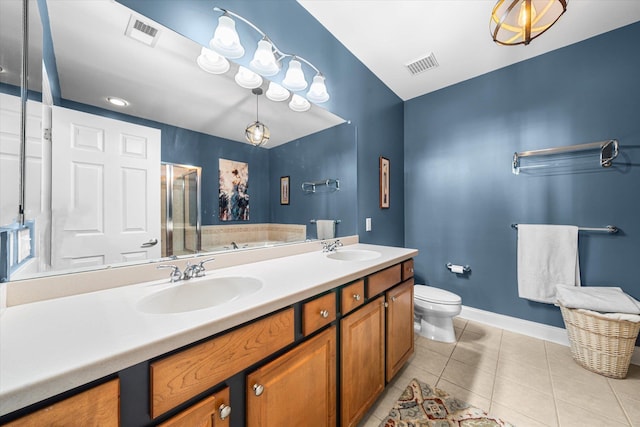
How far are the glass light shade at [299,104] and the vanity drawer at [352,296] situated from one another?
4.11 ft

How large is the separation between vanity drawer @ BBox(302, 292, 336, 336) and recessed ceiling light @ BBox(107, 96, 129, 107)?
1102mm

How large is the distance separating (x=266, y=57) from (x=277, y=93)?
21 centimetres

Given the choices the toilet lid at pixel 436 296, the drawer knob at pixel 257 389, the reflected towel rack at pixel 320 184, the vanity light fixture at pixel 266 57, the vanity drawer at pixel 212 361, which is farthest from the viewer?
the toilet lid at pixel 436 296

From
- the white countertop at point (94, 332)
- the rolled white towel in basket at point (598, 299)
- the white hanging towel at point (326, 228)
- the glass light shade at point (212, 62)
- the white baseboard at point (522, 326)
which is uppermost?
the glass light shade at point (212, 62)

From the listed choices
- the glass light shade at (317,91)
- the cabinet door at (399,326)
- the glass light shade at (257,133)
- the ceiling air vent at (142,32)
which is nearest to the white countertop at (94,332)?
the cabinet door at (399,326)

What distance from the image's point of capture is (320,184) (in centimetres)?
187

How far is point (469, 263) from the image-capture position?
2.49m

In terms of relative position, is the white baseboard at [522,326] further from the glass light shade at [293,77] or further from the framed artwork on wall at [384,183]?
the glass light shade at [293,77]

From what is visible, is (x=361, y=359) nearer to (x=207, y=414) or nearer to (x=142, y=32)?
(x=207, y=414)

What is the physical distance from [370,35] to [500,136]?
1574 mm

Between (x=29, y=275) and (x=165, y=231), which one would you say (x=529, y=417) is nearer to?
(x=165, y=231)

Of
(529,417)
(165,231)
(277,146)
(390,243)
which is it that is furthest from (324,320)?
(390,243)

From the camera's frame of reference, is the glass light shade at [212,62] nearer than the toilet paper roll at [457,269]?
Yes

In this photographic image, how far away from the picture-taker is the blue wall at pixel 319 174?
1.63m
